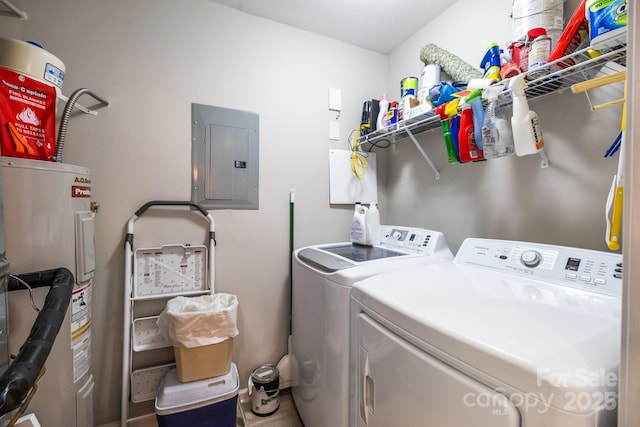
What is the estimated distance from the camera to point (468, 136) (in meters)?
1.27

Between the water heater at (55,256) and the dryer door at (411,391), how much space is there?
1307 mm

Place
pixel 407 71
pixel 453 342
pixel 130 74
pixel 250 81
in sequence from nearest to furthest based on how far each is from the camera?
pixel 453 342
pixel 130 74
pixel 250 81
pixel 407 71

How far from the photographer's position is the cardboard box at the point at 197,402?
4.30 ft

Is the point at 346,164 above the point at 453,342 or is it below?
above

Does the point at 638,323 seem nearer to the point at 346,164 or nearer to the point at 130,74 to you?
the point at 346,164

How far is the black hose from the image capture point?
47 cm

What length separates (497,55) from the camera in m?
1.27

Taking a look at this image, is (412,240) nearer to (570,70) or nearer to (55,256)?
(570,70)

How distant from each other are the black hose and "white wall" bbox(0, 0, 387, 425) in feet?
2.78

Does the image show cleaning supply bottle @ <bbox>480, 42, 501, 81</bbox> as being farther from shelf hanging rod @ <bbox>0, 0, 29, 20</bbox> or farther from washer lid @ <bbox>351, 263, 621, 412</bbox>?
shelf hanging rod @ <bbox>0, 0, 29, 20</bbox>

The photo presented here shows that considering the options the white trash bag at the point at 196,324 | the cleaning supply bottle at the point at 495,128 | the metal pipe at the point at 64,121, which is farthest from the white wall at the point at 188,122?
the cleaning supply bottle at the point at 495,128

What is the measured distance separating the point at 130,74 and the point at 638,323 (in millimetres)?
2315

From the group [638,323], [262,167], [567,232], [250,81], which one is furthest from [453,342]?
[250,81]

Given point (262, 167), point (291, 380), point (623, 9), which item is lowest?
point (291, 380)
